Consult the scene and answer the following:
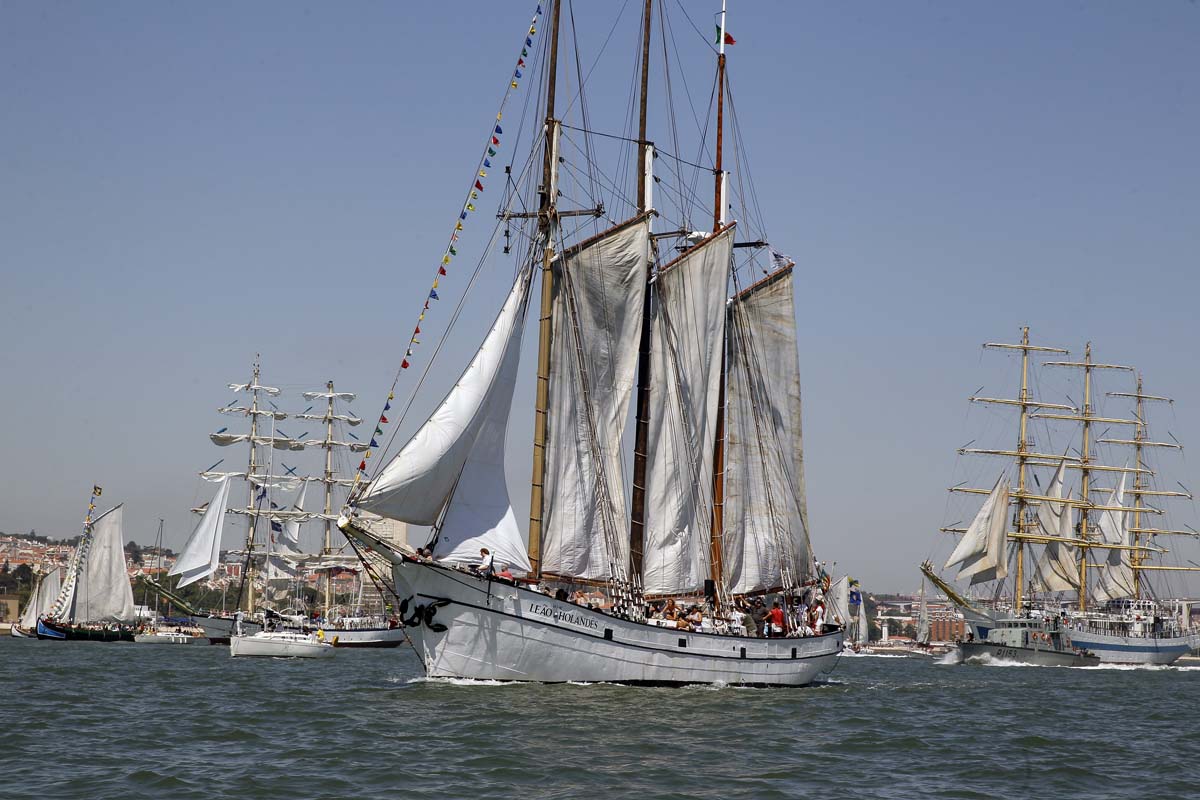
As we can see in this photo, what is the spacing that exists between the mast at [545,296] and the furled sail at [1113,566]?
285ft

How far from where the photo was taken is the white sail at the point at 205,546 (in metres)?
105

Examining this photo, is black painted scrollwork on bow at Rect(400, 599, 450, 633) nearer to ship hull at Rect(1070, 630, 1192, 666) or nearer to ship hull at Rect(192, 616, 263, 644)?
ship hull at Rect(192, 616, 263, 644)

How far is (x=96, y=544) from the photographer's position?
10681cm

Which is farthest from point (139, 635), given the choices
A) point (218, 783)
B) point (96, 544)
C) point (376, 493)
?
point (218, 783)

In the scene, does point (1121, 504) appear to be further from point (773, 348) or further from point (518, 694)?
point (518, 694)

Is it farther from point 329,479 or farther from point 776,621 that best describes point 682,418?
point 329,479

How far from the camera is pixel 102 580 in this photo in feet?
356

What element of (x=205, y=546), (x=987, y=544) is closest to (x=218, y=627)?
(x=205, y=546)

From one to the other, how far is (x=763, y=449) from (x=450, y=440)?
19.3m

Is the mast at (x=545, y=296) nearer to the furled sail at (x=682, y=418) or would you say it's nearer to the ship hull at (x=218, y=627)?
the furled sail at (x=682, y=418)

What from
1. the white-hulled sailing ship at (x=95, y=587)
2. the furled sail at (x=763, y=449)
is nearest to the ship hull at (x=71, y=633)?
the white-hulled sailing ship at (x=95, y=587)

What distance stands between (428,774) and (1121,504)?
4238 inches

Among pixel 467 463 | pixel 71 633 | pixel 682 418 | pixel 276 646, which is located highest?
pixel 682 418

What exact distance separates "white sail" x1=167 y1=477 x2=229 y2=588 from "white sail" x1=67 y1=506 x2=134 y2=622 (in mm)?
5709
